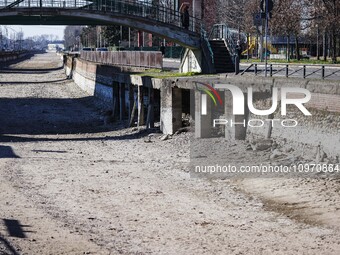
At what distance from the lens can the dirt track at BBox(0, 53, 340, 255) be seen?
599 inches

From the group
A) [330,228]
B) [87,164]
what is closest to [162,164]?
[87,164]

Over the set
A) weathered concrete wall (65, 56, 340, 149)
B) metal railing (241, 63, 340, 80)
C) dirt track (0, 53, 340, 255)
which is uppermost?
metal railing (241, 63, 340, 80)

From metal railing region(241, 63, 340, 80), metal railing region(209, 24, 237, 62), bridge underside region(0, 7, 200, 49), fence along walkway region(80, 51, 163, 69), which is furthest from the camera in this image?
fence along walkway region(80, 51, 163, 69)

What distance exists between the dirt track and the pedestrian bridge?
13.4 metres

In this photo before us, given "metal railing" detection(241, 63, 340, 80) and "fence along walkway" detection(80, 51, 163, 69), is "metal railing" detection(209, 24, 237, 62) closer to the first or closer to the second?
"fence along walkway" detection(80, 51, 163, 69)

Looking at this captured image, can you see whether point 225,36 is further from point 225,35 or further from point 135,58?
point 135,58

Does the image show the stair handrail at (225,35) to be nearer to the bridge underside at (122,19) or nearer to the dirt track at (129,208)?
the bridge underside at (122,19)

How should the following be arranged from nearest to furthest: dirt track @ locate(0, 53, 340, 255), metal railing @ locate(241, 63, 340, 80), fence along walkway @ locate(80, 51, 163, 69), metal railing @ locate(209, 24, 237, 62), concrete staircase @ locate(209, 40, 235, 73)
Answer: dirt track @ locate(0, 53, 340, 255)
metal railing @ locate(241, 63, 340, 80)
concrete staircase @ locate(209, 40, 235, 73)
metal railing @ locate(209, 24, 237, 62)
fence along walkway @ locate(80, 51, 163, 69)

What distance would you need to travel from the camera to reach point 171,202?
62.8 feet

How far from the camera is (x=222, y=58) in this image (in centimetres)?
4041

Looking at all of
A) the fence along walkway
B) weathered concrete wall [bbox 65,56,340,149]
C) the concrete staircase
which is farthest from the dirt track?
the fence along walkway

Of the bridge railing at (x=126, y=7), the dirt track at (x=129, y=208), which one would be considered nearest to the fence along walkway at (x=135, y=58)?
the bridge railing at (x=126, y=7)

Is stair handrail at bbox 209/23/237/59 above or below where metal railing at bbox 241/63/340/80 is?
above

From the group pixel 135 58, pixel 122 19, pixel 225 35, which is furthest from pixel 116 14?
pixel 135 58
